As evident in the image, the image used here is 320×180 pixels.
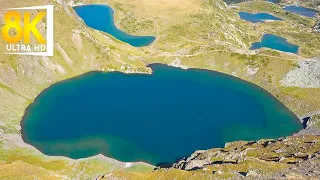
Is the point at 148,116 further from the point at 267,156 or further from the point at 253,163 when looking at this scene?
the point at 253,163

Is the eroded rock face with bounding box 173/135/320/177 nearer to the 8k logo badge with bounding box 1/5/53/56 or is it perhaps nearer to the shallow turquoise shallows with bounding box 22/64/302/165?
the shallow turquoise shallows with bounding box 22/64/302/165

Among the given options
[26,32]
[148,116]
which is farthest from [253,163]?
[26,32]

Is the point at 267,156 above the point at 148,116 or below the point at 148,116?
below

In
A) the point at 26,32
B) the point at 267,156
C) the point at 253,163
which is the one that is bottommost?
the point at 253,163

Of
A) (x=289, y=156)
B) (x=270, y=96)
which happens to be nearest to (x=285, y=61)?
(x=270, y=96)

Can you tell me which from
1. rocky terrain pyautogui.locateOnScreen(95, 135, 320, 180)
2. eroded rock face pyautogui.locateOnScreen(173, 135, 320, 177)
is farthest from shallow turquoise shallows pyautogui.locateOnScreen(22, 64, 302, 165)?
rocky terrain pyautogui.locateOnScreen(95, 135, 320, 180)

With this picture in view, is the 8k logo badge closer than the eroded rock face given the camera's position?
No
